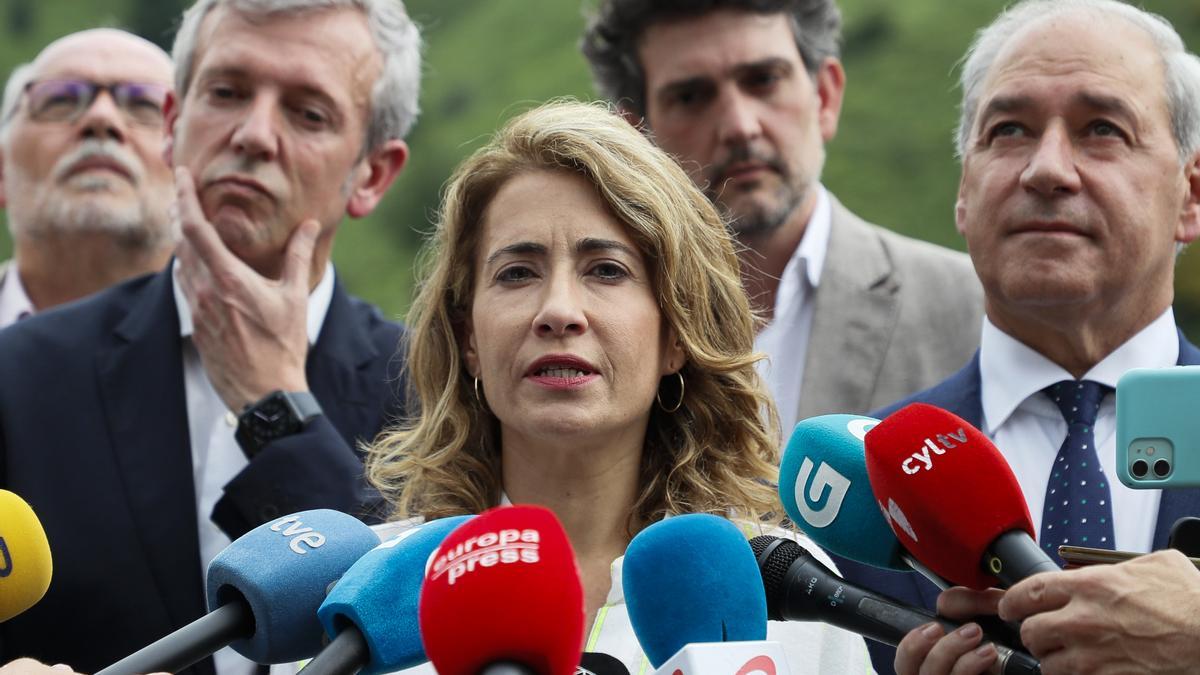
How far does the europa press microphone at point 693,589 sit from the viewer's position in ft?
7.88

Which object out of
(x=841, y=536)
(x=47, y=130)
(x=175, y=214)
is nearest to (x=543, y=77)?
(x=47, y=130)

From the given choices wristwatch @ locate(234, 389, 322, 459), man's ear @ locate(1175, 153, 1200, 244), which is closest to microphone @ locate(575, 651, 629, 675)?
wristwatch @ locate(234, 389, 322, 459)

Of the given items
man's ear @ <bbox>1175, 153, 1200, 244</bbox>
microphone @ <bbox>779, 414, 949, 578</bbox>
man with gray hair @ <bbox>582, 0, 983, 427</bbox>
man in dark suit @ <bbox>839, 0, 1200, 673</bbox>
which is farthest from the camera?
man with gray hair @ <bbox>582, 0, 983, 427</bbox>

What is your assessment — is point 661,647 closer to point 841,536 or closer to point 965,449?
point 841,536

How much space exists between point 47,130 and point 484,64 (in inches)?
509

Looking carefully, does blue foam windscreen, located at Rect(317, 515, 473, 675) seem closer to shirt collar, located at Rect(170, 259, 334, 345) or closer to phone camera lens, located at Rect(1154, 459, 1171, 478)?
phone camera lens, located at Rect(1154, 459, 1171, 478)

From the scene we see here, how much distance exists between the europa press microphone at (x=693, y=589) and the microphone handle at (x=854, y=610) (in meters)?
0.10

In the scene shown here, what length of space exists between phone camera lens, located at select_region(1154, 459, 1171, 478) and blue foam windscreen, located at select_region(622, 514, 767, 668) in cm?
58

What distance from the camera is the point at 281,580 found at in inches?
95.0

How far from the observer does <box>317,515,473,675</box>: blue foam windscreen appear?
228 cm

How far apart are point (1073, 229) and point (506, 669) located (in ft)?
7.31

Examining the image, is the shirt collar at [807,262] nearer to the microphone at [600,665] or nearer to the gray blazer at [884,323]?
the gray blazer at [884,323]

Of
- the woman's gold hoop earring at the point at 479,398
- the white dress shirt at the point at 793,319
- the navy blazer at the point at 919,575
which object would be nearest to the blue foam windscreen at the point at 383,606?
the navy blazer at the point at 919,575

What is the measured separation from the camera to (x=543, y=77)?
17.5 meters
